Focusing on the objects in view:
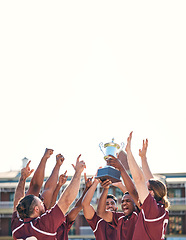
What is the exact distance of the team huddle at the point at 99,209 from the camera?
5.28 meters

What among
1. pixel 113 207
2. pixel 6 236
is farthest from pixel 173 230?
pixel 113 207

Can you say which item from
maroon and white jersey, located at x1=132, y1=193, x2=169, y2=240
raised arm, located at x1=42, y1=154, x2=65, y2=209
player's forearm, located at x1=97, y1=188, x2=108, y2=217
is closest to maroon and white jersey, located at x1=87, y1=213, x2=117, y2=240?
player's forearm, located at x1=97, y1=188, x2=108, y2=217

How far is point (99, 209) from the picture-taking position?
6730mm

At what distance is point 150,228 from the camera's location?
5.61 metres

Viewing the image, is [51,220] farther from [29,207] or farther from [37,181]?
[37,181]

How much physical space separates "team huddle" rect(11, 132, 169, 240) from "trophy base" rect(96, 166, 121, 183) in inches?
3.1

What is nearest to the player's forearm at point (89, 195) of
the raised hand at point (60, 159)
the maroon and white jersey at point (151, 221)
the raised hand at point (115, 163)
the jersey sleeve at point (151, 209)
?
the raised hand at point (115, 163)

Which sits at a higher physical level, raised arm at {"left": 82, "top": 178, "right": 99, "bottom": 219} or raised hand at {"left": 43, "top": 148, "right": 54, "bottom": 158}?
raised hand at {"left": 43, "top": 148, "right": 54, "bottom": 158}

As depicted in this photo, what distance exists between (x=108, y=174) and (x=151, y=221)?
0.99 m

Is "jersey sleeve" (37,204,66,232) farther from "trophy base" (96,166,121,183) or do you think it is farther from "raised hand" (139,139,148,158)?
"raised hand" (139,139,148,158)

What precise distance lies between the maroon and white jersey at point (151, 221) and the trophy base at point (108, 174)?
83 centimetres

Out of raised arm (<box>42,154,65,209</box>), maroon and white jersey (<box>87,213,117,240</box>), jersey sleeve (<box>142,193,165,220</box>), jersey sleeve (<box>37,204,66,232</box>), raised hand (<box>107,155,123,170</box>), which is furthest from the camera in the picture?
maroon and white jersey (<box>87,213,117,240</box>)

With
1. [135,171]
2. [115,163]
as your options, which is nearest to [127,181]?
[115,163]

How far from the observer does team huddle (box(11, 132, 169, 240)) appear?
5278 millimetres
